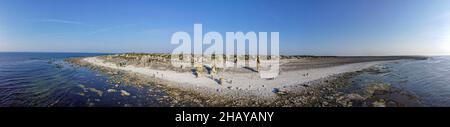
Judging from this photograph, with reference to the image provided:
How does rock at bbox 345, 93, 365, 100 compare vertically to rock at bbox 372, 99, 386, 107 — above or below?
above

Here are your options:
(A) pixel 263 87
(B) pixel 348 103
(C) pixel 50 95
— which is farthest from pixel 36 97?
(B) pixel 348 103

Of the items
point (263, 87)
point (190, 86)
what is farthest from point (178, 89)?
point (263, 87)

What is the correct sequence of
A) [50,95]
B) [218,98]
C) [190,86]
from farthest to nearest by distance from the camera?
1. [190,86]
2. [50,95]
3. [218,98]

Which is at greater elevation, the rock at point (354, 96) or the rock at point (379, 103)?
the rock at point (354, 96)

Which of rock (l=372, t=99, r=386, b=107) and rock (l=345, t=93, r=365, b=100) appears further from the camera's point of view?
rock (l=345, t=93, r=365, b=100)

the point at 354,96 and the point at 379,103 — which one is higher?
the point at 354,96

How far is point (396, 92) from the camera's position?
1416 centimetres

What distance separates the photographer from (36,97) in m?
12.7

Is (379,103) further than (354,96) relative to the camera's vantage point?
No

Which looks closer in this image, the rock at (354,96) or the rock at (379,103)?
the rock at (379,103)
